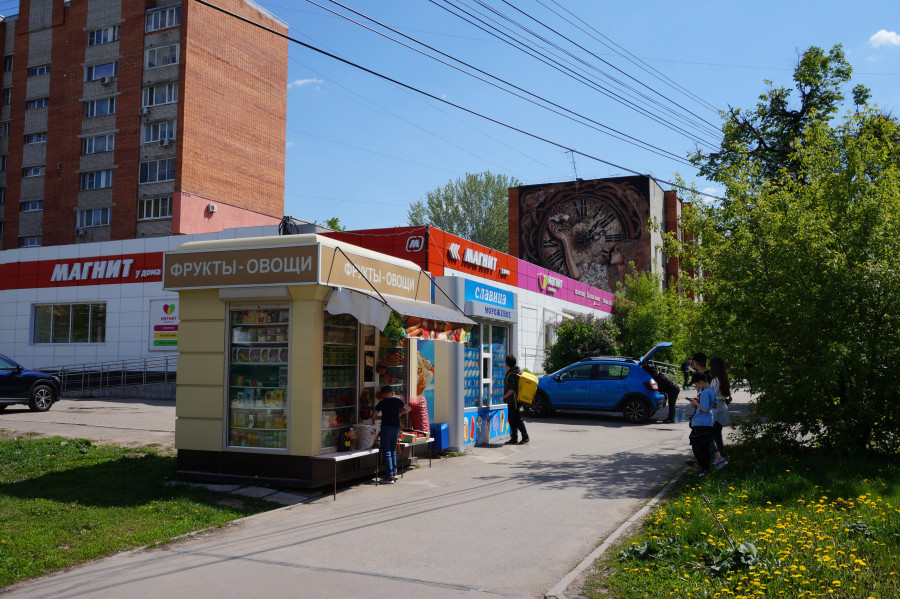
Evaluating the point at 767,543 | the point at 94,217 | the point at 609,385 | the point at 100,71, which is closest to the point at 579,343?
the point at 609,385

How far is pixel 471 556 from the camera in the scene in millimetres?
6594

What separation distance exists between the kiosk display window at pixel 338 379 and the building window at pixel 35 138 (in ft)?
137

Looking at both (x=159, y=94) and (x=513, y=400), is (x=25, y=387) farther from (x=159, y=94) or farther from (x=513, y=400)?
(x=159, y=94)

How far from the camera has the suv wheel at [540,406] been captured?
20453 millimetres

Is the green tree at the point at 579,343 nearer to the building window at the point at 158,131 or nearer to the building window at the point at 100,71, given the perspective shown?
the building window at the point at 158,131

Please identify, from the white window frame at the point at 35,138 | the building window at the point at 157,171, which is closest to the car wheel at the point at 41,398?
the building window at the point at 157,171

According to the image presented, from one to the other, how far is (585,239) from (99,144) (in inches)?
1303

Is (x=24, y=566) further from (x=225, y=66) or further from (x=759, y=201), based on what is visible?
(x=225, y=66)

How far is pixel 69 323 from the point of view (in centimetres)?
2888

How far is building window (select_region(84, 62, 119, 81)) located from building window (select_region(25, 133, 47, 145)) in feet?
16.7

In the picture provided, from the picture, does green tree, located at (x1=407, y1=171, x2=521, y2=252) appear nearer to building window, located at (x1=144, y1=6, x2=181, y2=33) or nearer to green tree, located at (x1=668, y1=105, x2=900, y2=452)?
building window, located at (x1=144, y1=6, x2=181, y2=33)

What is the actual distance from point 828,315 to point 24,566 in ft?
34.6

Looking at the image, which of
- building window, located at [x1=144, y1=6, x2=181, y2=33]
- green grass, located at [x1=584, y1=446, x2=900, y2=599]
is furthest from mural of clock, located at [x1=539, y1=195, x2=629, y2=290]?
green grass, located at [x1=584, y1=446, x2=900, y2=599]

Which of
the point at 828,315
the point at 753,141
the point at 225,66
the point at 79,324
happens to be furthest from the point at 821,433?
the point at 225,66
